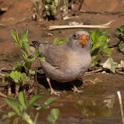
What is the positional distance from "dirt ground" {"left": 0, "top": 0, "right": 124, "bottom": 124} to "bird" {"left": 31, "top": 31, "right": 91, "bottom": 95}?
37 centimetres

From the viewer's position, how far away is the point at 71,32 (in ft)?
36.0

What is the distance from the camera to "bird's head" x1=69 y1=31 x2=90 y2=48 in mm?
8648

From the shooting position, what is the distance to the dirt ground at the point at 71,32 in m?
7.96

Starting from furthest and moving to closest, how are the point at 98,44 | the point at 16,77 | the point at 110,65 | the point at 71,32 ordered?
Result: 1. the point at 71,32
2. the point at 110,65
3. the point at 98,44
4. the point at 16,77

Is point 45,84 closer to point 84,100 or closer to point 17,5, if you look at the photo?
point 84,100

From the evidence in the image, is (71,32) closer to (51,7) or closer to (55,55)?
(51,7)

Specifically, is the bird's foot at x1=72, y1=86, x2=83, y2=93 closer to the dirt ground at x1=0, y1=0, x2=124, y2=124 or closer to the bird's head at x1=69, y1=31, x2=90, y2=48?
the dirt ground at x1=0, y1=0, x2=124, y2=124

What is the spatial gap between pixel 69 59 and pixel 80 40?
0.35 metres

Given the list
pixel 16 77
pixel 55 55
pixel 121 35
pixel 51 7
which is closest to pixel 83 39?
pixel 55 55

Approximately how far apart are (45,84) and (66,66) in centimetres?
93

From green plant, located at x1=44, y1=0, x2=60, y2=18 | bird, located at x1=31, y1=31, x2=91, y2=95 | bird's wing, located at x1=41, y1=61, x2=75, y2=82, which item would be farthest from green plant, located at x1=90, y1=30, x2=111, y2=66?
green plant, located at x1=44, y1=0, x2=60, y2=18

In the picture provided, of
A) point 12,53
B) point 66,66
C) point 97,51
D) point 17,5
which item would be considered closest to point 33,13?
point 17,5

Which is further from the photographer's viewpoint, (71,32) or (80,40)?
(71,32)

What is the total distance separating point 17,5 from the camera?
12023 millimetres
